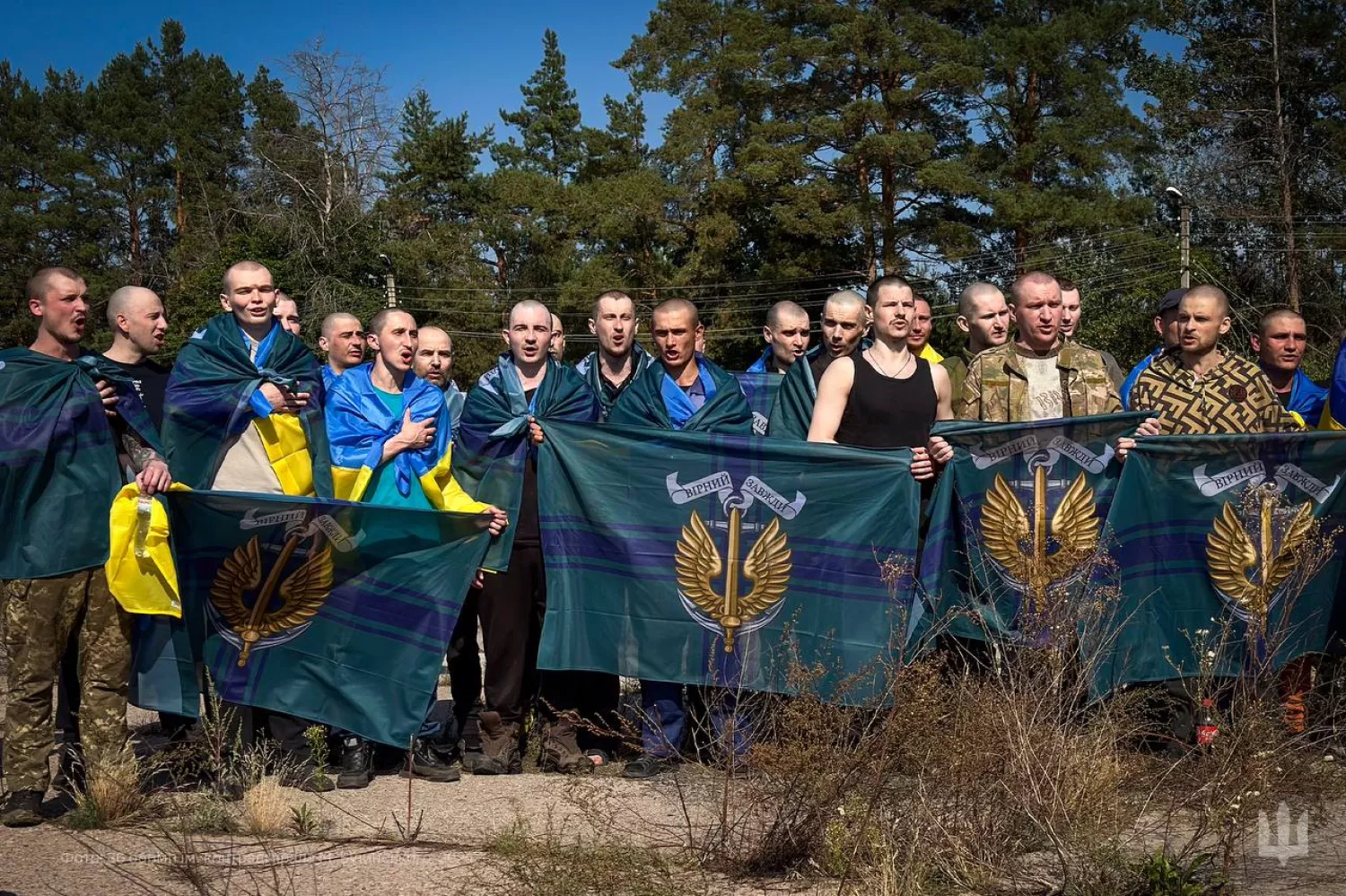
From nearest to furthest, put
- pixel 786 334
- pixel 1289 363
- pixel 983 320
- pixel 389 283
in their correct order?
pixel 983 320 < pixel 1289 363 < pixel 786 334 < pixel 389 283

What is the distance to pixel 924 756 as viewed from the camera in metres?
4.88

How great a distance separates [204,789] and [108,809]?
1.55 ft

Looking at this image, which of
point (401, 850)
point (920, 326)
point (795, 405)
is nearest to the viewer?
point (401, 850)

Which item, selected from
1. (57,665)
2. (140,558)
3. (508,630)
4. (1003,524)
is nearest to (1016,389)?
(1003,524)

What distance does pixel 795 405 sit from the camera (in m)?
7.27

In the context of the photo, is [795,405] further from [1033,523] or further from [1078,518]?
[1078,518]

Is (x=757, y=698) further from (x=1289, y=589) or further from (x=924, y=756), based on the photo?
(x=1289, y=589)

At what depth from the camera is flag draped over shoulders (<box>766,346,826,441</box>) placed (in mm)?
7215

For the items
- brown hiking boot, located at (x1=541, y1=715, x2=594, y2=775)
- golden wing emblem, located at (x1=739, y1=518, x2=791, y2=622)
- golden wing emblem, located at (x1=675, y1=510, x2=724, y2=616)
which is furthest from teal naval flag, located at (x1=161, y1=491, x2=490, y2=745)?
golden wing emblem, located at (x1=739, y1=518, x2=791, y2=622)

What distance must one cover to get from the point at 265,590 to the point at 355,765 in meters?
0.98

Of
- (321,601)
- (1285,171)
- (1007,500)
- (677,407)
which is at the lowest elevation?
(321,601)

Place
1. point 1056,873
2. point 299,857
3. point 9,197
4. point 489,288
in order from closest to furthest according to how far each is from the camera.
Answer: point 1056,873
point 299,857
point 489,288
point 9,197

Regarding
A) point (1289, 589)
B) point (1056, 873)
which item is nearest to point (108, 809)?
point (1056, 873)

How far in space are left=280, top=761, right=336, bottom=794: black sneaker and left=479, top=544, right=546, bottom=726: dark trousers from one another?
90 centimetres
